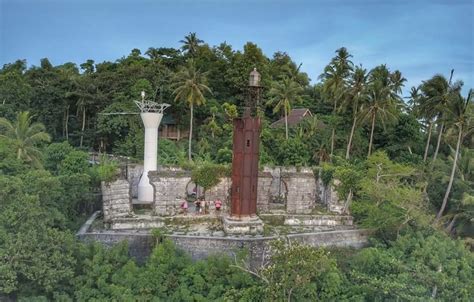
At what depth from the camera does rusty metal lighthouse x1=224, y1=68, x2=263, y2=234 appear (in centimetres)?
1714

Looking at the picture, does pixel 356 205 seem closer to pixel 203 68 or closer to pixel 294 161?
pixel 294 161

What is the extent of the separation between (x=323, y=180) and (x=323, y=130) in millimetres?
9902

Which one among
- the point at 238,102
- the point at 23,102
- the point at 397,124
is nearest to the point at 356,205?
the point at 397,124

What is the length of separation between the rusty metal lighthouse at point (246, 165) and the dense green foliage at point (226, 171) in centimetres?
226

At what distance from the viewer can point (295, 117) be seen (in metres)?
36.0

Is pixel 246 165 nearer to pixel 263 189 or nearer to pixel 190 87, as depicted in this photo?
pixel 263 189

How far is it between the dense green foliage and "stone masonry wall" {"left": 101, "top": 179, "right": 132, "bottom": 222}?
1.73 ft

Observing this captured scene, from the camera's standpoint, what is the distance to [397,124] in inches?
1222

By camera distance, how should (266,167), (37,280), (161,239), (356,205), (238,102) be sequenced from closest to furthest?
(37,280), (161,239), (356,205), (266,167), (238,102)

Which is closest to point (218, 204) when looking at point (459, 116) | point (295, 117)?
point (459, 116)

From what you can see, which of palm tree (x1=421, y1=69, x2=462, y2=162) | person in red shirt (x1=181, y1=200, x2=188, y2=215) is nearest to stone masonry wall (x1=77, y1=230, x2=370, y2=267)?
person in red shirt (x1=181, y1=200, x2=188, y2=215)

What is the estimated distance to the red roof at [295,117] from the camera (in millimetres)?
34406

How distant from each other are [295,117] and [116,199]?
21.4 m

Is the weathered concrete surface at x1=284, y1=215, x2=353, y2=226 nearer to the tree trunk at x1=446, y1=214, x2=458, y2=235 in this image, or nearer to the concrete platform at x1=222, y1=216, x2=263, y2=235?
the concrete platform at x1=222, y1=216, x2=263, y2=235
